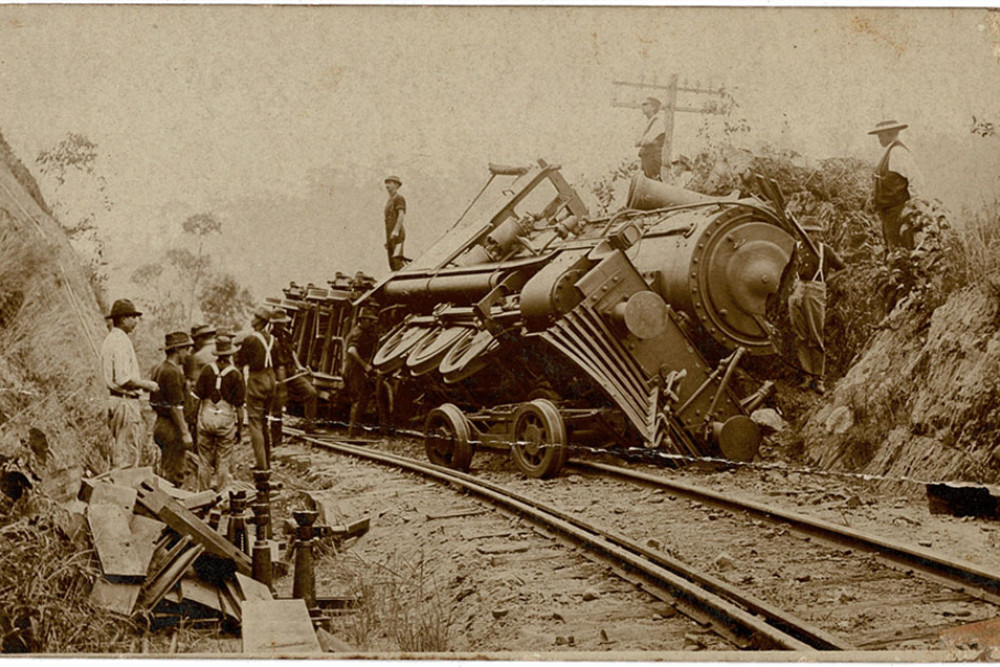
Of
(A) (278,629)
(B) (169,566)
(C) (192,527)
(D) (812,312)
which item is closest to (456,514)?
(A) (278,629)

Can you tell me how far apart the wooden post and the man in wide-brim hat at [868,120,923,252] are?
936mm

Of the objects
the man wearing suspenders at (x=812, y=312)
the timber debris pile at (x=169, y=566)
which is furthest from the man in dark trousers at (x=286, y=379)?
the man wearing suspenders at (x=812, y=312)

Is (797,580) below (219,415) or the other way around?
below

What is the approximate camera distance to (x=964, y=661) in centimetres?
414

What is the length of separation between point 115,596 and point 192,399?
3.38 ft

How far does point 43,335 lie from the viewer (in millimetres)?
4965

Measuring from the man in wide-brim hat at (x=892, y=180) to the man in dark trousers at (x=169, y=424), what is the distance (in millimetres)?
3455

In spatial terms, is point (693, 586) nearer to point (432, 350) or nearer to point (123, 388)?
point (432, 350)

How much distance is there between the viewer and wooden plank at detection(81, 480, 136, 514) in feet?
14.9

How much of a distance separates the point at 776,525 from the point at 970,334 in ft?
4.48

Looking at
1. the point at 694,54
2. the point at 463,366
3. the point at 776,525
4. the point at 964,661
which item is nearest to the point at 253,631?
the point at 463,366

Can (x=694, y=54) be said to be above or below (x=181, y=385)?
above

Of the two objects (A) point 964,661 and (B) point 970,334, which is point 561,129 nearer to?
(B) point 970,334

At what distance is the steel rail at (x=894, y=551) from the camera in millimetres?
4000
